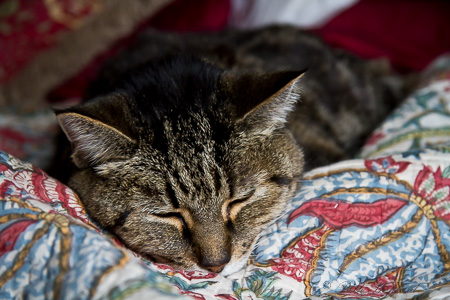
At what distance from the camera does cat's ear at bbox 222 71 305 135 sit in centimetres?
103

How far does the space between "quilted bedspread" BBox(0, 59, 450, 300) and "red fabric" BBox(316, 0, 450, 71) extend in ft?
3.74

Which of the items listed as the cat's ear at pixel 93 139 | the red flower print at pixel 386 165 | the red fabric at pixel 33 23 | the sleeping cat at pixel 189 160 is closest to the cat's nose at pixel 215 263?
the sleeping cat at pixel 189 160

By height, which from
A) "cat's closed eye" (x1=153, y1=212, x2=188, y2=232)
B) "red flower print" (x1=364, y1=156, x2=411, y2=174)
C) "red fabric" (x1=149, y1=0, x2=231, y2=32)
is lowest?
"red flower print" (x1=364, y1=156, x2=411, y2=174)

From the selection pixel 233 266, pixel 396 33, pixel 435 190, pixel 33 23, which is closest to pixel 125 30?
pixel 33 23

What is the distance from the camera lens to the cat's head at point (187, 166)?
Result: 104cm

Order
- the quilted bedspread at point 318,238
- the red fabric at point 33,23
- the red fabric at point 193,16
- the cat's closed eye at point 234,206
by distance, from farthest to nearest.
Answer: the red fabric at point 193,16 < the red fabric at point 33,23 < the cat's closed eye at point 234,206 < the quilted bedspread at point 318,238

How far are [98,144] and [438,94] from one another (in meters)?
1.17

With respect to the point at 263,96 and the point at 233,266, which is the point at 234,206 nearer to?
the point at 233,266

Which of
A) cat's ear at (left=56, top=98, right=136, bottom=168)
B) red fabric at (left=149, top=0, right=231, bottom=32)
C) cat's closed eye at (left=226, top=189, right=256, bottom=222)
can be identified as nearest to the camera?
cat's ear at (left=56, top=98, right=136, bottom=168)

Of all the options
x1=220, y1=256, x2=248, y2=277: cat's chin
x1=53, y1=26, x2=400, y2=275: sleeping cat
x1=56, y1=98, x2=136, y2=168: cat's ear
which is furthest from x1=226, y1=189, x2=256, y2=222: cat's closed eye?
x1=56, y1=98, x2=136, y2=168: cat's ear

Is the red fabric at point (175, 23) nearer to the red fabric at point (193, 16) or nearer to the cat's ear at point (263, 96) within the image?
the red fabric at point (193, 16)

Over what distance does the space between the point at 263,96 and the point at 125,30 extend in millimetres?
1453

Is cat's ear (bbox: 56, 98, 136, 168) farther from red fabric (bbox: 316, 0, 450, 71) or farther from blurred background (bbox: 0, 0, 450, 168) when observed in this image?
red fabric (bbox: 316, 0, 450, 71)

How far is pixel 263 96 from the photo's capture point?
104 cm
